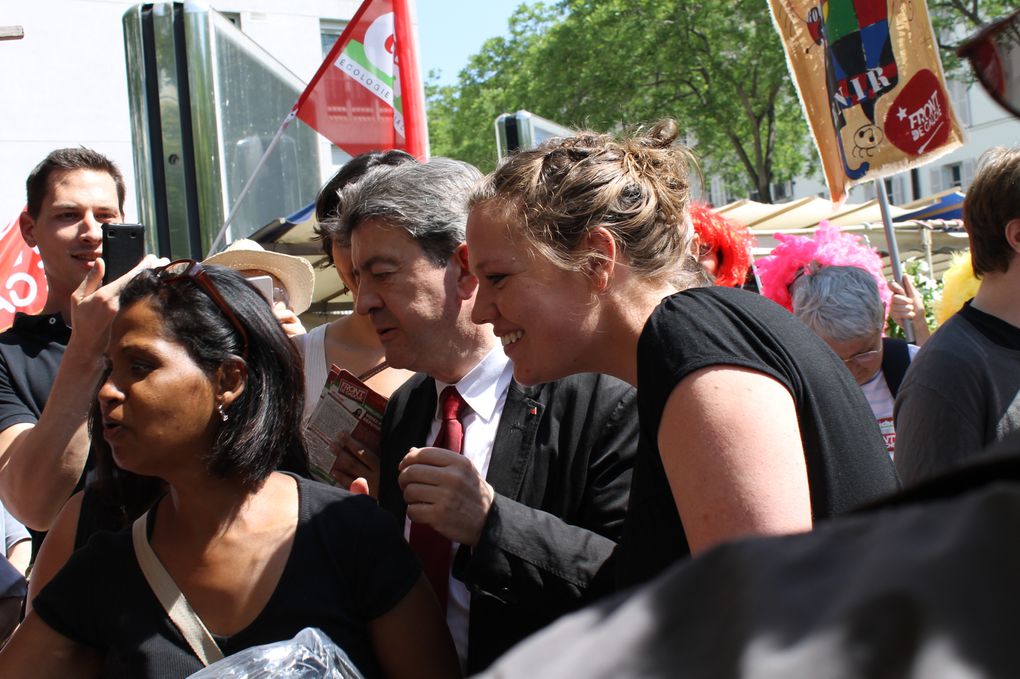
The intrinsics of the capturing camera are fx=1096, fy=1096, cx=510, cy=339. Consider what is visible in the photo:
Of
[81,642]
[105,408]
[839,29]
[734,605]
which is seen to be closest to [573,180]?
[105,408]

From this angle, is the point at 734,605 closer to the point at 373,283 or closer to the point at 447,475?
the point at 447,475

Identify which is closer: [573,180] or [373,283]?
[573,180]

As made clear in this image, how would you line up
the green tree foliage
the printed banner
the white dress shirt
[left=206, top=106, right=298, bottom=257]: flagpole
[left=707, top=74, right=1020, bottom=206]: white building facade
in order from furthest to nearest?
[left=707, top=74, right=1020, bottom=206]: white building facade, the green tree foliage, [left=206, top=106, right=298, bottom=257]: flagpole, the printed banner, the white dress shirt

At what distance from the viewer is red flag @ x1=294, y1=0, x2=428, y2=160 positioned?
5.39 m

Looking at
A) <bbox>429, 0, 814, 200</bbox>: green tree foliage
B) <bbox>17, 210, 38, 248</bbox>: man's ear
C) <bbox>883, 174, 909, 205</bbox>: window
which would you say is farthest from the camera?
<bbox>883, 174, 909, 205</bbox>: window

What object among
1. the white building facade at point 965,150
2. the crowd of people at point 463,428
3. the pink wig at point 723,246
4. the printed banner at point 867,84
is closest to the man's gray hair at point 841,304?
the pink wig at point 723,246

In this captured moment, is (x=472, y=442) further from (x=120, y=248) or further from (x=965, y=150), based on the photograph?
(x=965, y=150)

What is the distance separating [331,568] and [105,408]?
0.56 meters

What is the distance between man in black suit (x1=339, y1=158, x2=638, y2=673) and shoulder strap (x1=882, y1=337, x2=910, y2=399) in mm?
2037

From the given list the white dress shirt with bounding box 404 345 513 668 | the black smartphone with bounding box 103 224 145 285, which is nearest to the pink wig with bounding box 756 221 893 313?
the white dress shirt with bounding box 404 345 513 668

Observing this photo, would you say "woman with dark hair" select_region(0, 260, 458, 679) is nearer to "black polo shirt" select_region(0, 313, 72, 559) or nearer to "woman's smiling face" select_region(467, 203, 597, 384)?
"woman's smiling face" select_region(467, 203, 597, 384)

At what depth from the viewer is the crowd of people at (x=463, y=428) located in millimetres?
1641

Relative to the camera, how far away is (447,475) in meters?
2.02

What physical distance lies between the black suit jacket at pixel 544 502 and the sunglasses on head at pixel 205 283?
18.6 inches
